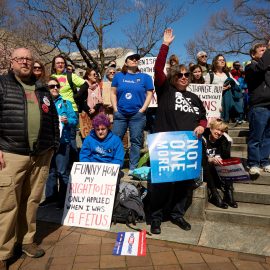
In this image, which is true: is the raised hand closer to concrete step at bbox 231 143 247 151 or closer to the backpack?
the backpack

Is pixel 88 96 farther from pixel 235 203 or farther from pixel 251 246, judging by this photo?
pixel 251 246

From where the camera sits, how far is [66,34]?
17594 mm

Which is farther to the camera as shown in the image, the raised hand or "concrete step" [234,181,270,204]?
"concrete step" [234,181,270,204]

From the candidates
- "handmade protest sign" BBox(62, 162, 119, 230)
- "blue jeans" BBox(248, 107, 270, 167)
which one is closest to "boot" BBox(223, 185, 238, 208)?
"blue jeans" BBox(248, 107, 270, 167)

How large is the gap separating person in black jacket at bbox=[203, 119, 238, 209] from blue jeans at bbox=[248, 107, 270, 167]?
0.55 meters

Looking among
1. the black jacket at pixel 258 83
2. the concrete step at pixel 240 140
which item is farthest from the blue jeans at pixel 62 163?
the concrete step at pixel 240 140

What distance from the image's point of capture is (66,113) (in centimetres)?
471

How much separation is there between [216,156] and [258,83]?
130 cm

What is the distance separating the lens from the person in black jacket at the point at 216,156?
4.29 m

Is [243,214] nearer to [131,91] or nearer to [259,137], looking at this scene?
[259,137]

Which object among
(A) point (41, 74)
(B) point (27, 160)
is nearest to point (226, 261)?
(B) point (27, 160)

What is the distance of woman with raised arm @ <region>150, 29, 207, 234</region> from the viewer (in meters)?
3.82

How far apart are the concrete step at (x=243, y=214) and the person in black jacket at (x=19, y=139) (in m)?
2.19

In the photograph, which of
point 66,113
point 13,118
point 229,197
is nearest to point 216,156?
point 229,197
